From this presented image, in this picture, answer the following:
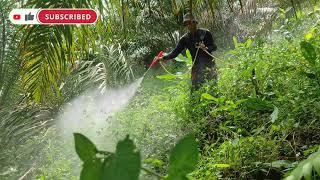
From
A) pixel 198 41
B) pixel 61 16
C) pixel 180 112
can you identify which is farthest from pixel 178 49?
pixel 61 16

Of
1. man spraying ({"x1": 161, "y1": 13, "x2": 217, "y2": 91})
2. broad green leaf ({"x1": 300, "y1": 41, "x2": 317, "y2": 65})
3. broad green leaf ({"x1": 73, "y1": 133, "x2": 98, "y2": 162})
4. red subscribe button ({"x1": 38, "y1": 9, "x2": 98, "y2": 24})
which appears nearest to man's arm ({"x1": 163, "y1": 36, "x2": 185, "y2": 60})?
man spraying ({"x1": 161, "y1": 13, "x2": 217, "y2": 91})

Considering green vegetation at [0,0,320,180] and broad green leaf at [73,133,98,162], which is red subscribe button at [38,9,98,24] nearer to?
green vegetation at [0,0,320,180]

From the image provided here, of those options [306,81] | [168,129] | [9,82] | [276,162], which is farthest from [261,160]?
[9,82]

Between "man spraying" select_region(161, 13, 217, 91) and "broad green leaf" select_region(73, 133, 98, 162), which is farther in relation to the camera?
"man spraying" select_region(161, 13, 217, 91)

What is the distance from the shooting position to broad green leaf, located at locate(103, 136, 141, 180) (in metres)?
0.35

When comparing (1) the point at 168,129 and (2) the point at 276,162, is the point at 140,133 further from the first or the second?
(2) the point at 276,162

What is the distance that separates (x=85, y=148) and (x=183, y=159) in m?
0.09

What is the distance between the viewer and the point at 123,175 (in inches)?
13.6

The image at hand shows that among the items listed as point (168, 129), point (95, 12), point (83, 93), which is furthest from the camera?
point (83, 93)

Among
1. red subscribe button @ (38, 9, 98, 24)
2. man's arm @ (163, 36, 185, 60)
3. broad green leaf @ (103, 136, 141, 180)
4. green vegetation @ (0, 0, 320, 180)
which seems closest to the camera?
broad green leaf @ (103, 136, 141, 180)

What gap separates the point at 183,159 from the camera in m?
0.40

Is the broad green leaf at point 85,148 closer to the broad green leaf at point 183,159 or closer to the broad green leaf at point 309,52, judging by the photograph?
the broad green leaf at point 183,159

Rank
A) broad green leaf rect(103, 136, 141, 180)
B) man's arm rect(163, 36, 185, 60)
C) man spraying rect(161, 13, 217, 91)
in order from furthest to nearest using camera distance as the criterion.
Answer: man's arm rect(163, 36, 185, 60) → man spraying rect(161, 13, 217, 91) → broad green leaf rect(103, 136, 141, 180)

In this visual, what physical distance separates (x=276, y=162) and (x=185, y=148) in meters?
1.82
